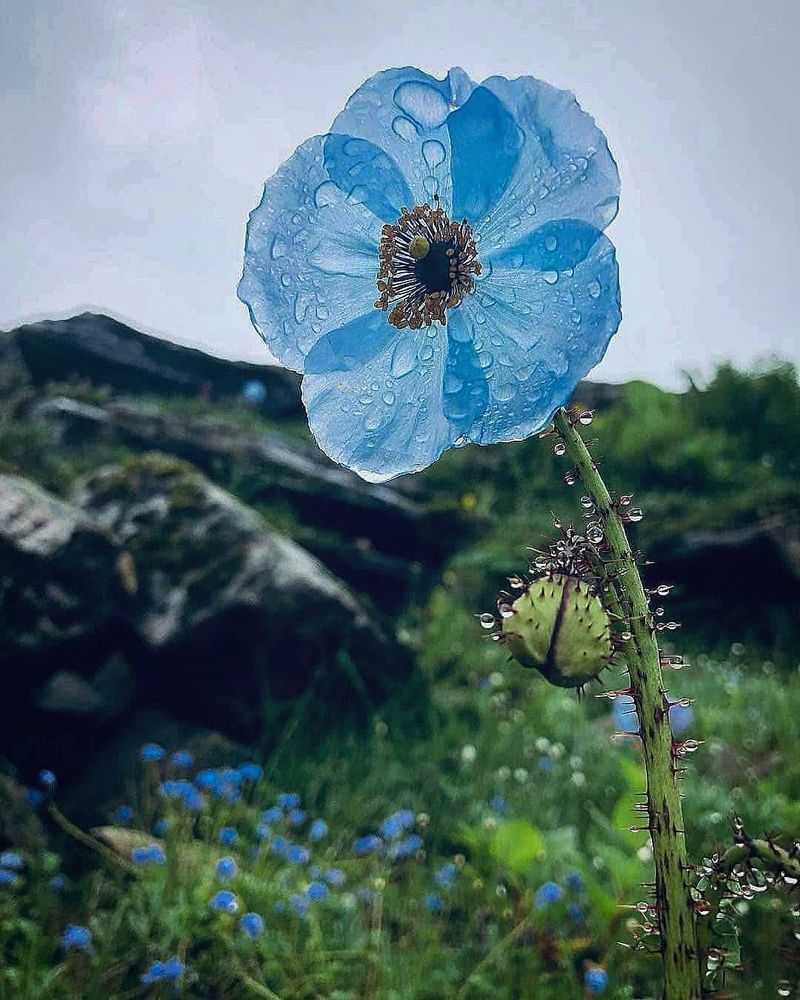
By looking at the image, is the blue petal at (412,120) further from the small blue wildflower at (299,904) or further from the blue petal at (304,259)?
the small blue wildflower at (299,904)

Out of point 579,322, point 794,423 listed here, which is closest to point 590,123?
point 579,322

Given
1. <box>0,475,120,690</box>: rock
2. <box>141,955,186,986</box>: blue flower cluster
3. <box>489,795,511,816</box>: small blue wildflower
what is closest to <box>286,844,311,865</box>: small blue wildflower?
<box>141,955,186,986</box>: blue flower cluster

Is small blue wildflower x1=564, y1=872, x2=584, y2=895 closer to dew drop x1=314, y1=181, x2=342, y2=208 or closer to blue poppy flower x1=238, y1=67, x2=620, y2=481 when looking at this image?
blue poppy flower x1=238, y1=67, x2=620, y2=481

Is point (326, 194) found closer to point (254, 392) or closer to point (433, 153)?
point (433, 153)

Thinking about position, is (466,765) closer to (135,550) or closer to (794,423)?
(135,550)

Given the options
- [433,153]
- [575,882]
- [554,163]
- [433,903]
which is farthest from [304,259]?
[575,882]
